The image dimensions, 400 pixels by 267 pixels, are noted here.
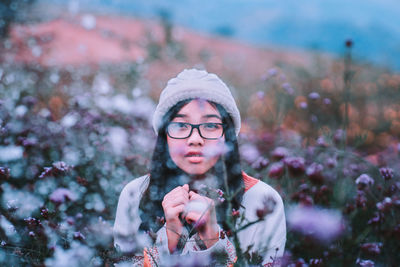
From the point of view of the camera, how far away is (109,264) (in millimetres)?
1122

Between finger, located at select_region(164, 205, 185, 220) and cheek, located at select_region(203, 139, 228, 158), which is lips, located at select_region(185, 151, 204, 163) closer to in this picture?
cheek, located at select_region(203, 139, 228, 158)

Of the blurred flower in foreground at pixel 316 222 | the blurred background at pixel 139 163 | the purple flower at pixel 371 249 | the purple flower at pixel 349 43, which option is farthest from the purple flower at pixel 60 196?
the purple flower at pixel 349 43

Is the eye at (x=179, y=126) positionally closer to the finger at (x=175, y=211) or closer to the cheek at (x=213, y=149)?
the cheek at (x=213, y=149)

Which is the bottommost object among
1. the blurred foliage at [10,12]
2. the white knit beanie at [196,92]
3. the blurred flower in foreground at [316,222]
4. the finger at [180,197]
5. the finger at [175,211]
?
the blurred flower in foreground at [316,222]

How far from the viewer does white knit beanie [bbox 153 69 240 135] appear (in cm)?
118

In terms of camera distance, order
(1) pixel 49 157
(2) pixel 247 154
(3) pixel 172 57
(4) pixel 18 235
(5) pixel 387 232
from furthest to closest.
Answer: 1. (3) pixel 172 57
2. (2) pixel 247 154
3. (1) pixel 49 157
4. (5) pixel 387 232
5. (4) pixel 18 235

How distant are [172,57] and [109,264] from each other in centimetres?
494

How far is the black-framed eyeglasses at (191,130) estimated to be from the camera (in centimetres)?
114

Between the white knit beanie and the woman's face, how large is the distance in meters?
0.03

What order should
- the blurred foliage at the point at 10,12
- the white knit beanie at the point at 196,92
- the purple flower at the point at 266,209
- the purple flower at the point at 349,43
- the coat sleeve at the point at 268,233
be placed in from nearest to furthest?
1. the purple flower at the point at 266,209
2. the coat sleeve at the point at 268,233
3. the white knit beanie at the point at 196,92
4. the purple flower at the point at 349,43
5. the blurred foliage at the point at 10,12

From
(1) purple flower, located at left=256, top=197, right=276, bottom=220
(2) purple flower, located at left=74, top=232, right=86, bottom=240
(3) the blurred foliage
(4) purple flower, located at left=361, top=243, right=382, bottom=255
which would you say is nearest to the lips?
(1) purple flower, located at left=256, top=197, right=276, bottom=220

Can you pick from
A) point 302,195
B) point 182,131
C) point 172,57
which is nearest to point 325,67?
point 172,57

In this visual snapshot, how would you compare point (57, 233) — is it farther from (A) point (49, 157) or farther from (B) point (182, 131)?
(A) point (49, 157)

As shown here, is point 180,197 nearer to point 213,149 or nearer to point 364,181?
point 213,149
